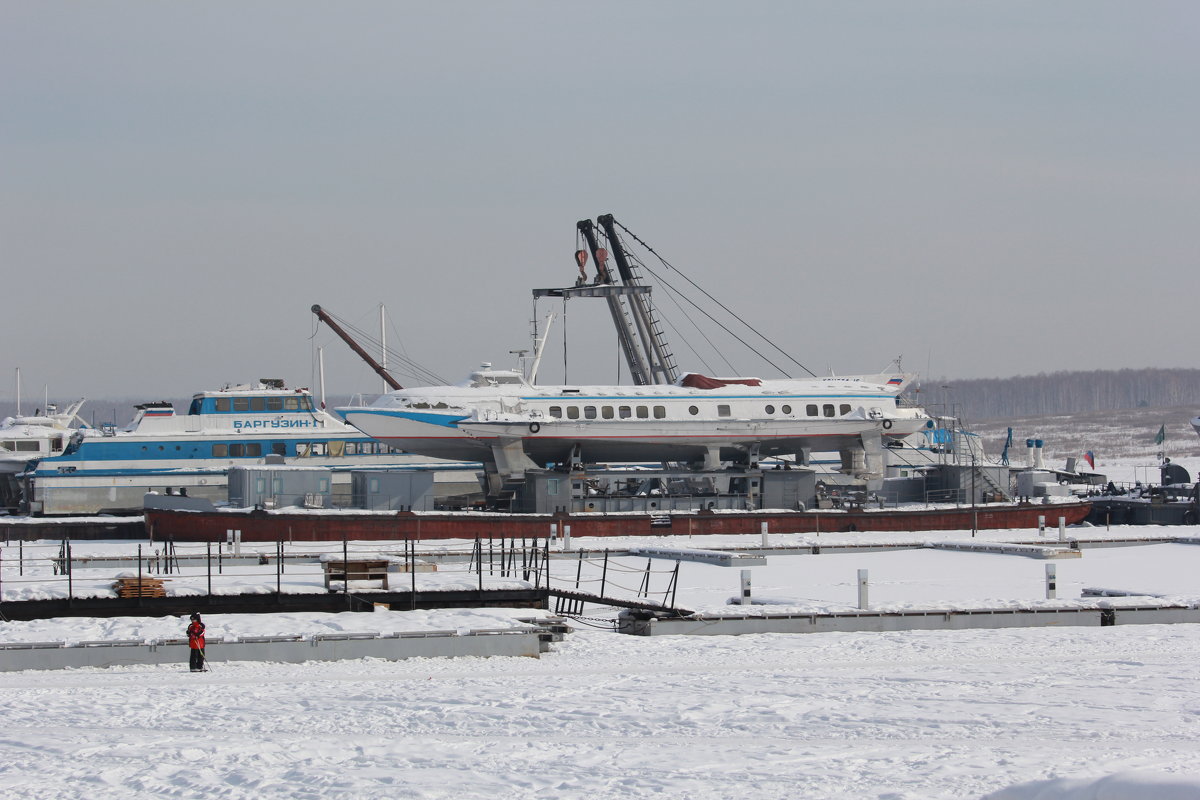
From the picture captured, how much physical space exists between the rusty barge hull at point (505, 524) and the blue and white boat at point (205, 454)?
6.34 metres

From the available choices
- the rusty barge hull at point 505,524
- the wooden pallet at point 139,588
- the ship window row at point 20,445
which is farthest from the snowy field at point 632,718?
the ship window row at point 20,445

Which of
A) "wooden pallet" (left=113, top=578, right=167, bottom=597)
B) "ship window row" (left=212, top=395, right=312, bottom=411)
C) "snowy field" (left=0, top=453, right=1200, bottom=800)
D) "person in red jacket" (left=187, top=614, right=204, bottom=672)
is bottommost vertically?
"snowy field" (left=0, top=453, right=1200, bottom=800)

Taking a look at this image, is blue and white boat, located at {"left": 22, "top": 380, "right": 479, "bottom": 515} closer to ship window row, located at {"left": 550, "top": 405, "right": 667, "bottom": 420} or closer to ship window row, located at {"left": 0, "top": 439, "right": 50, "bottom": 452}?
ship window row, located at {"left": 0, "top": 439, "right": 50, "bottom": 452}

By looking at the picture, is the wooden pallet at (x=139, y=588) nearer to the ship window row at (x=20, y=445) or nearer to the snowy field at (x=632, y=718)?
the snowy field at (x=632, y=718)

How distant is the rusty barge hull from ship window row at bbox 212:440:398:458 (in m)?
6.95

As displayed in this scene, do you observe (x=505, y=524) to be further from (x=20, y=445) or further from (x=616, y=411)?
(x=20, y=445)

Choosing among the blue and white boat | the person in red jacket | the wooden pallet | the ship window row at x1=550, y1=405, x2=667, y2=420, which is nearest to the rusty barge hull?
the ship window row at x1=550, y1=405, x2=667, y2=420

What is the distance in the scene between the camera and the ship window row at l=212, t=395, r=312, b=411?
50.2 m

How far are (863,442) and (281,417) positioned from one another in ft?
70.9

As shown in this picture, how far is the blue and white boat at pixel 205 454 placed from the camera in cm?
4800

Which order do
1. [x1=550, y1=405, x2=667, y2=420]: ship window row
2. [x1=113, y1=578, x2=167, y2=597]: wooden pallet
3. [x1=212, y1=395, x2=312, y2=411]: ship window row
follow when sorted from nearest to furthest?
[x1=113, y1=578, x2=167, y2=597]: wooden pallet < [x1=550, y1=405, x2=667, y2=420]: ship window row < [x1=212, y1=395, x2=312, y2=411]: ship window row

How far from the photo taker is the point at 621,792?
448 inches

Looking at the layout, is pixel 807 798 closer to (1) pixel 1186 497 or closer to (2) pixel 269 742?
(2) pixel 269 742

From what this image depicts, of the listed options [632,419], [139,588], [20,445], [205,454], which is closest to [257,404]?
[205,454]
